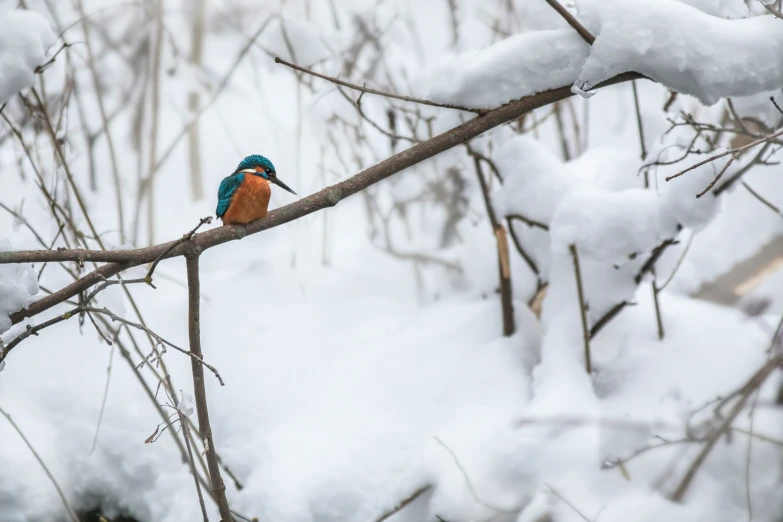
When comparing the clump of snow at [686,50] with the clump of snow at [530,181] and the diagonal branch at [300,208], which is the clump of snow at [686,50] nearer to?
the diagonal branch at [300,208]

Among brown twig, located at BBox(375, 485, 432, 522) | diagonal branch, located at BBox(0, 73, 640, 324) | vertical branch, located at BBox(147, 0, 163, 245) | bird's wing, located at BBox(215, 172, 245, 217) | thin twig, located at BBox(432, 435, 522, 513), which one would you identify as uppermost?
vertical branch, located at BBox(147, 0, 163, 245)

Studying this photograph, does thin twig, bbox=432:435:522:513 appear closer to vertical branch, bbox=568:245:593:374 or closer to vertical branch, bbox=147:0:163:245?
vertical branch, bbox=568:245:593:374

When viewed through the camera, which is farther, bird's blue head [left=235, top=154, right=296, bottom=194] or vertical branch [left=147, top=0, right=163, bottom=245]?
vertical branch [left=147, top=0, right=163, bottom=245]

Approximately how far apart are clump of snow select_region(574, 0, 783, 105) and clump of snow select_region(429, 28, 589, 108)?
0.06 metres

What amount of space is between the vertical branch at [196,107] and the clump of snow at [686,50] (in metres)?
2.13

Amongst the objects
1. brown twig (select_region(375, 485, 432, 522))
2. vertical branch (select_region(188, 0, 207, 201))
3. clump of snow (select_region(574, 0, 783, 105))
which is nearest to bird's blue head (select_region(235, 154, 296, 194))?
clump of snow (select_region(574, 0, 783, 105))

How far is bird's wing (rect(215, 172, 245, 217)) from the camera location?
116 centimetres

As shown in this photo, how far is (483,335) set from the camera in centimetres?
169

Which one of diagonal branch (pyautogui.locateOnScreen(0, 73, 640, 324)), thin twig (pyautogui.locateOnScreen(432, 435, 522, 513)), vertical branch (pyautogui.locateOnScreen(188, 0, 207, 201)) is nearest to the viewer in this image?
diagonal branch (pyautogui.locateOnScreen(0, 73, 640, 324))

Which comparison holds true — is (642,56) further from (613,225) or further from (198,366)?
(198,366)

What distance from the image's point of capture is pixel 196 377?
1132mm

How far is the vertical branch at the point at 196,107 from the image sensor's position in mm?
2879

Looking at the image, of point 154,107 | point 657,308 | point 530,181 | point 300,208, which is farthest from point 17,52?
point 657,308

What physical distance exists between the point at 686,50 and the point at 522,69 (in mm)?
277
